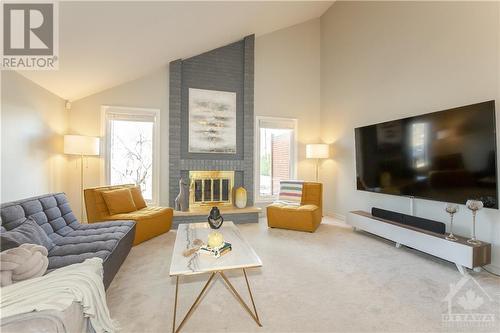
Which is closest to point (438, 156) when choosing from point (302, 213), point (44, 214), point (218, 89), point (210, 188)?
point (302, 213)

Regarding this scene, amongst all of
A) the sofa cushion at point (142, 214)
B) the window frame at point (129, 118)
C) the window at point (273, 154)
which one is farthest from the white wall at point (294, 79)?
the sofa cushion at point (142, 214)

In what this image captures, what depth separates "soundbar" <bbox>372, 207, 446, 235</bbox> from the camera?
9.48 ft

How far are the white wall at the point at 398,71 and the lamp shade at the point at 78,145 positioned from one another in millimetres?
4592

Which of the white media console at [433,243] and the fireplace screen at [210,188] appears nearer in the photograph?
the white media console at [433,243]

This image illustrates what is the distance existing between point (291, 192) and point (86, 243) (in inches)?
131

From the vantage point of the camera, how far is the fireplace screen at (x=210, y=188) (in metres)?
4.73

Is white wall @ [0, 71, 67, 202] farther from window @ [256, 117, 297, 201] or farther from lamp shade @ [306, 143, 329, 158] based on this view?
lamp shade @ [306, 143, 329, 158]

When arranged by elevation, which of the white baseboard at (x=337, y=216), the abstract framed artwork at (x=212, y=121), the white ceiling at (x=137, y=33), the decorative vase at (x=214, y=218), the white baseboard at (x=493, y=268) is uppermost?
the white ceiling at (x=137, y=33)

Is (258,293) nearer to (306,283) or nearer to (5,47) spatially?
(306,283)

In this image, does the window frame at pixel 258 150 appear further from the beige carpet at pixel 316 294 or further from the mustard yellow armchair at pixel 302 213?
the beige carpet at pixel 316 294

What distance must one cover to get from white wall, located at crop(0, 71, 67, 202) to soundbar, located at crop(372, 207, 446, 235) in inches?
193

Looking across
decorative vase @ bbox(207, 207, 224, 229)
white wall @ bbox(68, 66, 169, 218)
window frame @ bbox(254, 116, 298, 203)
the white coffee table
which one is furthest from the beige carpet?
window frame @ bbox(254, 116, 298, 203)

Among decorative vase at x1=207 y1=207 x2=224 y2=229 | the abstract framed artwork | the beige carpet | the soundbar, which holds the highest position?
the abstract framed artwork

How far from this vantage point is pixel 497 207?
7.79 ft
